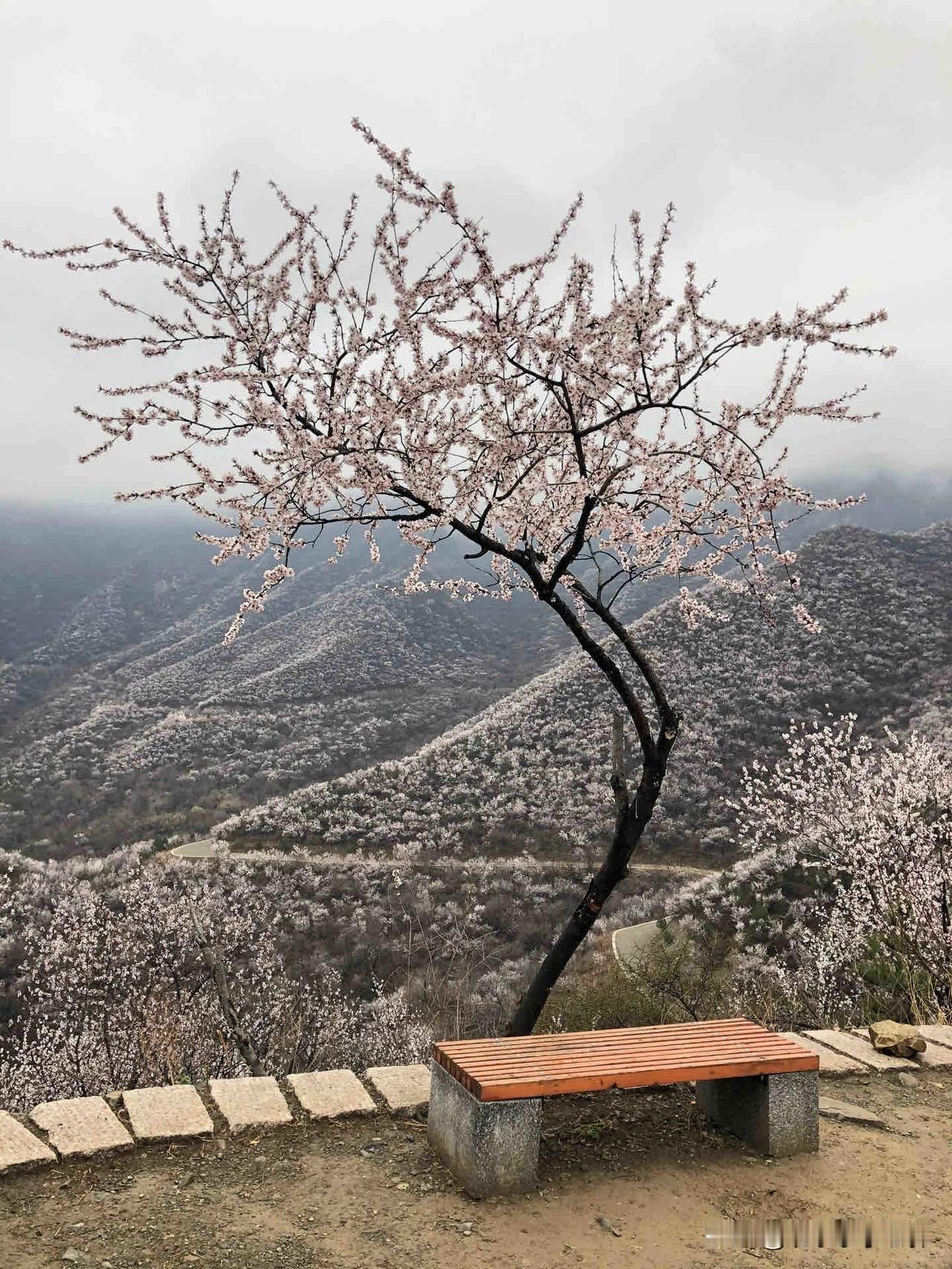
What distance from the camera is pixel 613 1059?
3.12m

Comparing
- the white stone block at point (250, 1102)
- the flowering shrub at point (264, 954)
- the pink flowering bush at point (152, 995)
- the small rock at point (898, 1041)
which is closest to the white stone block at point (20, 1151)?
the white stone block at point (250, 1102)

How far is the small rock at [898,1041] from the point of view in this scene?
4430 mm

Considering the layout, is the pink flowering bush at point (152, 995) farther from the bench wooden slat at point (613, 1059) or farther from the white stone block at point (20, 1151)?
the bench wooden slat at point (613, 1059)

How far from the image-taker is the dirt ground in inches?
100

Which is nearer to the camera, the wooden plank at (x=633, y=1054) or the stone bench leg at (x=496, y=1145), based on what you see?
the stone bench leg at (x=496, y=1145)

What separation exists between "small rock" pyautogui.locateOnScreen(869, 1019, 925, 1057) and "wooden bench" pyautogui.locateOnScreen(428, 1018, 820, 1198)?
1.31m

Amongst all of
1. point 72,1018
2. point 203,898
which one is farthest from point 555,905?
point 72,1018

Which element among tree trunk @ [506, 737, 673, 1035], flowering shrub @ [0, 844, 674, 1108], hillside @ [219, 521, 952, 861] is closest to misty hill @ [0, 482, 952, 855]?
hillside @ [219, 521, 952, 861]

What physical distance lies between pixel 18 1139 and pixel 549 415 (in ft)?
14.3

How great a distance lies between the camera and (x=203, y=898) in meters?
19.9

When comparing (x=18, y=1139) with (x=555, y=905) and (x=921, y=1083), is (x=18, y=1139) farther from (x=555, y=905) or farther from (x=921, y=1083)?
(x=555, y=905)

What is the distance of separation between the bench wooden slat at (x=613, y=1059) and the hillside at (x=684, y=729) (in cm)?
2119

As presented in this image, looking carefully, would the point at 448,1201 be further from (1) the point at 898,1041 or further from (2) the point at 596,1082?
(1) the point at 898,1041

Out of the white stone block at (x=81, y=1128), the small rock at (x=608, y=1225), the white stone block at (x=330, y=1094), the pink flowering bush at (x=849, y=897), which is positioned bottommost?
the pink flowering bush at (x=849, y=897)
